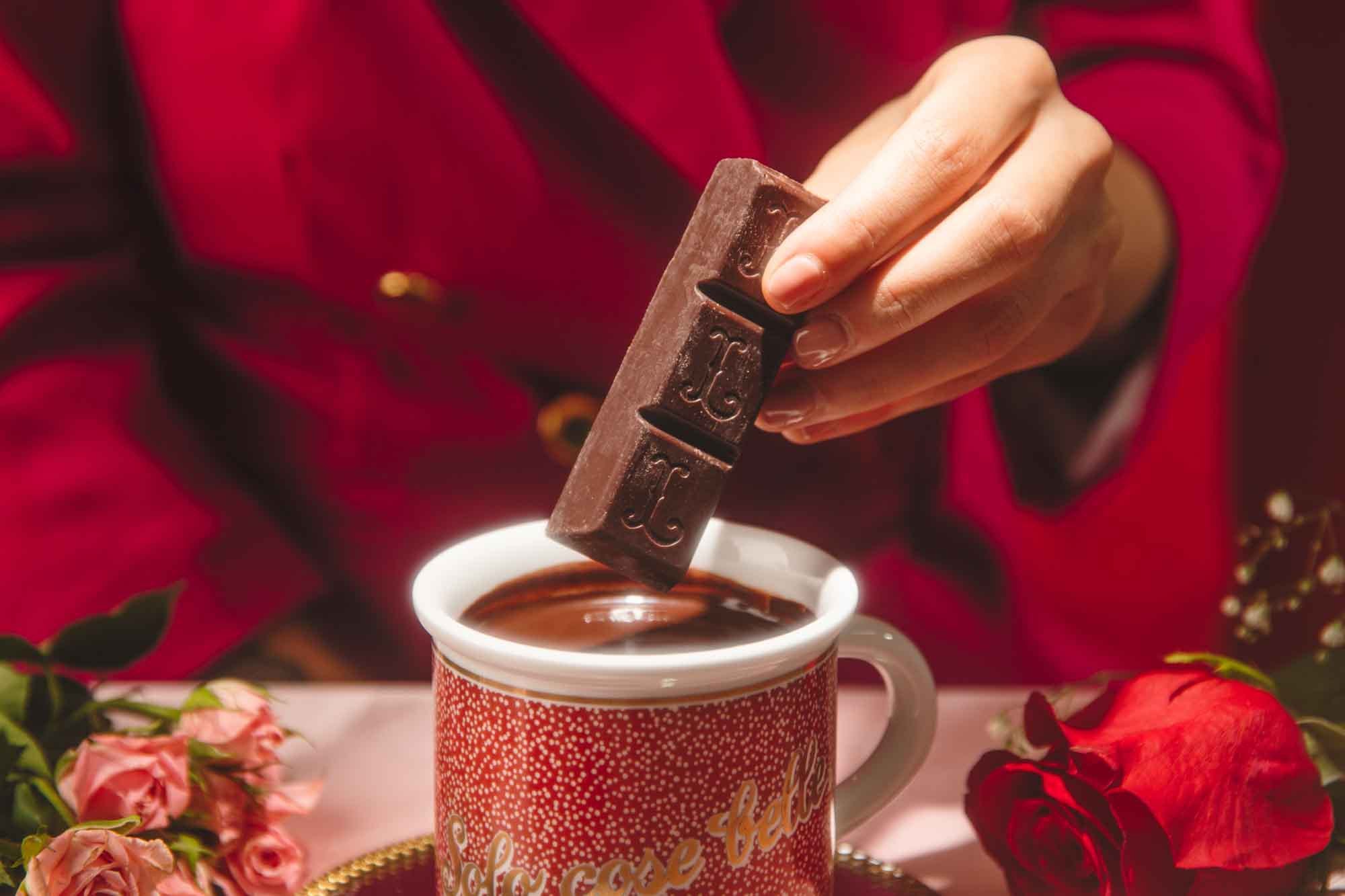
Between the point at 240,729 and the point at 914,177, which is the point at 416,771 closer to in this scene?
the point at 240,729

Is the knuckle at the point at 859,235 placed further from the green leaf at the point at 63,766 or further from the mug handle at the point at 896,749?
the green leaf at the point at 63,766

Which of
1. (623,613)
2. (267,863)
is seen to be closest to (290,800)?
(267,863)

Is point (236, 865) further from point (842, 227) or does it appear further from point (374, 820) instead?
point (842, 227)

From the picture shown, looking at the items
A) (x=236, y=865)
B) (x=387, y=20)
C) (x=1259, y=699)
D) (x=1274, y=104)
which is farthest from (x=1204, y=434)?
(x=236, y=865)

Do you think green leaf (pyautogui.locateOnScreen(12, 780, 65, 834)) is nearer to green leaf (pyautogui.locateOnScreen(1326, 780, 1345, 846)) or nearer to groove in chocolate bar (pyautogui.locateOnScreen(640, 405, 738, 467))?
groove in chocolate bar (pyautogui.locateOnScreen(640, 405, 738, 467))

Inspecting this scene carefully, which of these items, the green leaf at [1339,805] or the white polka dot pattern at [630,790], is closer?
the white polka dot pattern at [630,790]

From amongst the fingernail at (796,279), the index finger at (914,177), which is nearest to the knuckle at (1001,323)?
the index finger at (914,177)
